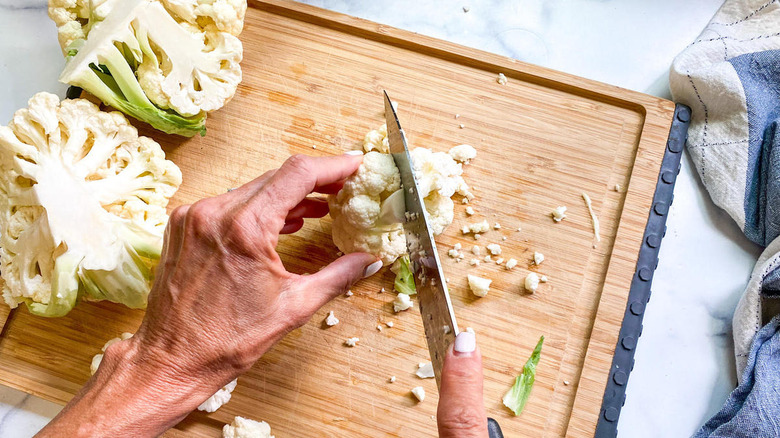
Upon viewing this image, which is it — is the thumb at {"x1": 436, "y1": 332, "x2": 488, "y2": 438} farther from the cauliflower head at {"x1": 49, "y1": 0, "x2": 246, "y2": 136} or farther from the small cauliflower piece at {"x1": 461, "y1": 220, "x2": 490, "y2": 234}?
the cauliflower head at {"x1": 49, "y1": 0, "x2": 246, "y2": 136}

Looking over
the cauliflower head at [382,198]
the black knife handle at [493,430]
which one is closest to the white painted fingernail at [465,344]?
the black knife handle at [493,430]

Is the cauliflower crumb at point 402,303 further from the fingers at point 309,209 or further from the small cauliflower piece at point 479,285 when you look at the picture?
the fingers at point 309,209

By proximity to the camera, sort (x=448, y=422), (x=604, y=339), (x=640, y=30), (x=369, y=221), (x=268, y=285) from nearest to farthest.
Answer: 1. (x=448, y=422)
2. (x=268, y=285)
3. (x=369, y=221)
4. (x=604, y=339)
5. (x=640, y=30)

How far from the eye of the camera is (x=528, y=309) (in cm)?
184

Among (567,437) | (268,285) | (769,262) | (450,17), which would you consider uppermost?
(450,17)

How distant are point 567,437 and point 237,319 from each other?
953 mm

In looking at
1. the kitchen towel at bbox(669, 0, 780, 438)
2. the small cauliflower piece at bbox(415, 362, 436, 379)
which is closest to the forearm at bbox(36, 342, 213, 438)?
the small cauliflower piece at bbox(415, 362, 436, 379)

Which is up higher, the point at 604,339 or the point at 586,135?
the point at 586,135

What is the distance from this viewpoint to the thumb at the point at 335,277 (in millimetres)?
1567

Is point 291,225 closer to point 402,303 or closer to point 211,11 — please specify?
point 402,303

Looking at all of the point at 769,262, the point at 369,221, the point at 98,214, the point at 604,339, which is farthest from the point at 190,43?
the point at 769,262

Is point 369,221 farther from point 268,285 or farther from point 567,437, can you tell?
point 567,437

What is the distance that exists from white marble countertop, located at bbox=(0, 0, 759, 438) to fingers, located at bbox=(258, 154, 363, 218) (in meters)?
0.80

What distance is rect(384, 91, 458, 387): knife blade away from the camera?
149cm
